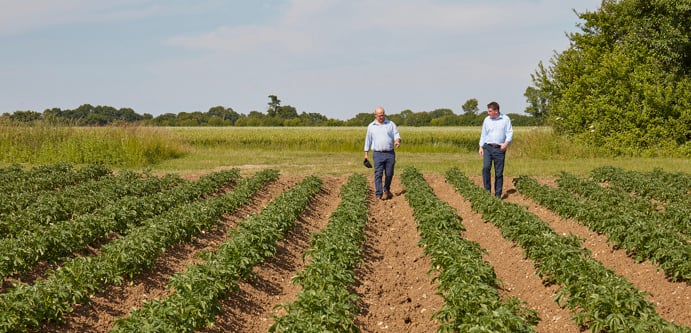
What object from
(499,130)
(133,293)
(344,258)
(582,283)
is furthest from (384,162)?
(582,283)

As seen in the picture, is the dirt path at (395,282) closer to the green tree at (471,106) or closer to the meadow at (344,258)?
the meadow at (344,258)

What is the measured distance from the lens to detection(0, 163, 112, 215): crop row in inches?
523

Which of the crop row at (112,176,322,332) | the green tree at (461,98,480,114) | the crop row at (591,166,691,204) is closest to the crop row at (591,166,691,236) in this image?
the crop row at (591,166,691,204)

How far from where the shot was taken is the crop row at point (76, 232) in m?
8.40

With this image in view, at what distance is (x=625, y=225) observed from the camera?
1016cm

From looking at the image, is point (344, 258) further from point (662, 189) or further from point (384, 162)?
point (662, 189)

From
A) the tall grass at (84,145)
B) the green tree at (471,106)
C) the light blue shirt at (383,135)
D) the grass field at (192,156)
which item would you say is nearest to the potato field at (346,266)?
the light blue shirt at (383,135)

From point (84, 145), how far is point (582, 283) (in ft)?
69.3

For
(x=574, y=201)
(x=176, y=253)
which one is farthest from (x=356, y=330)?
(x=574, y=201)

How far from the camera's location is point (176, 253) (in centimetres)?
995

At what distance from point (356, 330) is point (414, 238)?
536cm

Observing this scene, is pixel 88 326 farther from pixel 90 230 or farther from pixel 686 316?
pixel 686 316

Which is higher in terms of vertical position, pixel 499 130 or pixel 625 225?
pixel 499 130

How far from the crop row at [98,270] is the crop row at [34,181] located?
11.1 ft
